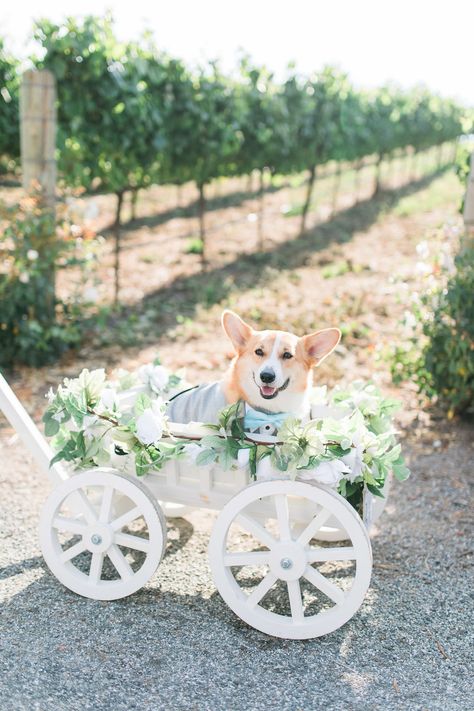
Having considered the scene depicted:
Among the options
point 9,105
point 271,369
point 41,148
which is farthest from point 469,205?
point 9,105

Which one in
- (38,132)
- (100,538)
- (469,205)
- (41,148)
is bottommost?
(100,538)

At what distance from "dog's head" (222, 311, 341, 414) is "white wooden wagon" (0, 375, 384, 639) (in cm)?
34

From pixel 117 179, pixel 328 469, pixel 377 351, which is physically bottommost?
pixel 377 351

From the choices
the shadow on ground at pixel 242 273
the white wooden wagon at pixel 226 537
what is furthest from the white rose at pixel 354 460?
→ the shadow on ground at pixel 242 273

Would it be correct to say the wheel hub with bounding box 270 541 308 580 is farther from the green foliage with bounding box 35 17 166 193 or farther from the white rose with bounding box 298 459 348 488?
the green foliage with bounding box 35 17 166 193

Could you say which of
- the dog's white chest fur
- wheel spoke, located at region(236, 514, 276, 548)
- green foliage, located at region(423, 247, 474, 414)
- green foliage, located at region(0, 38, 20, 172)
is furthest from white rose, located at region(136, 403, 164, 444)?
green foliage, located at region(0, 38, 20, 172)

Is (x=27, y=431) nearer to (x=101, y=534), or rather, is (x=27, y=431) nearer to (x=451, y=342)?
(x=101, y=534)

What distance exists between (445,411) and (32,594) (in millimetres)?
3418

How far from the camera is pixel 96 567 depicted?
9.87ft

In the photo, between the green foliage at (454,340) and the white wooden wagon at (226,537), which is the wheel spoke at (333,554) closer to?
the white wooden wagon at (226,537)

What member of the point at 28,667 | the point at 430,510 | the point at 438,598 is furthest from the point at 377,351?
the point at 28,667

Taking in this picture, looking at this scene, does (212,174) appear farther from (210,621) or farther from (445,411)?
(210,621)

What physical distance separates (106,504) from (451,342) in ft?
9.31

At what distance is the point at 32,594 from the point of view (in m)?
3.08
